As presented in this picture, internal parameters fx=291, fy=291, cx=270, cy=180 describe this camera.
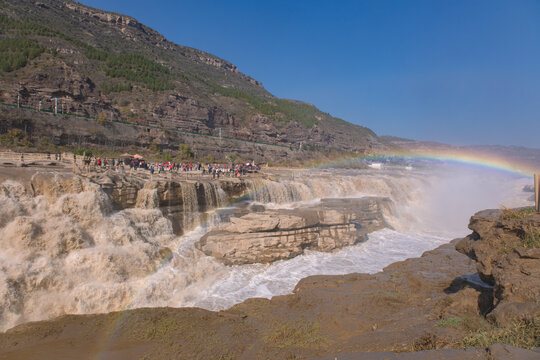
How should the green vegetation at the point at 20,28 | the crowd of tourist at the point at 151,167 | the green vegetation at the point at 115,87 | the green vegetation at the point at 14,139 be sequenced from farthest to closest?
the green vegetation at the point at 115,87 < the green vegetation at the point at 20,28 < the green vegetation at the point at 14,139 < the crowd of tourist at the point at 151,167

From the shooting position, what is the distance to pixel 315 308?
813 cm

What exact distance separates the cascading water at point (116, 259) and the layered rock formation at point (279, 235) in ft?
1.51

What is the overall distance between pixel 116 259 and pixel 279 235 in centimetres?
686

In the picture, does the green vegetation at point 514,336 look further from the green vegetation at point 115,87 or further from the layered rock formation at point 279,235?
the green vegetation at point 115,87

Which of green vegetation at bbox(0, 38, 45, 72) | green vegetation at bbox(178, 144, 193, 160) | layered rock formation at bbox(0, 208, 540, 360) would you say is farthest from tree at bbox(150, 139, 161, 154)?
layered rock formation at bbox(0, 208, 540, 360)

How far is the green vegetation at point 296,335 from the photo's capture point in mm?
6161

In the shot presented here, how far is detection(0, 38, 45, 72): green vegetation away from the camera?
3762cm

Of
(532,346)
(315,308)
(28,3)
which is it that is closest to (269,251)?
(315,308)

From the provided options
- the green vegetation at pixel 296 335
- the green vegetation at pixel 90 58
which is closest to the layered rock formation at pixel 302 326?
the green vegetation at pixel 296 335

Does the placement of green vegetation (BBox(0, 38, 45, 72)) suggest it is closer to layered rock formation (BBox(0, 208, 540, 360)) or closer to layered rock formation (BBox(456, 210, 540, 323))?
layered rock formation (BBox(0, 208, 540, 360))

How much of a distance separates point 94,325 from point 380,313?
7496 mm

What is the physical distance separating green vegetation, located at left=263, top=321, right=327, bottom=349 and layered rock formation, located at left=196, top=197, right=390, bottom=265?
19.6 ft

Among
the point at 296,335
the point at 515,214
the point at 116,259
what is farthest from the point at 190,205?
the point at 515,214

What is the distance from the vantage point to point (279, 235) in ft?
45.4
